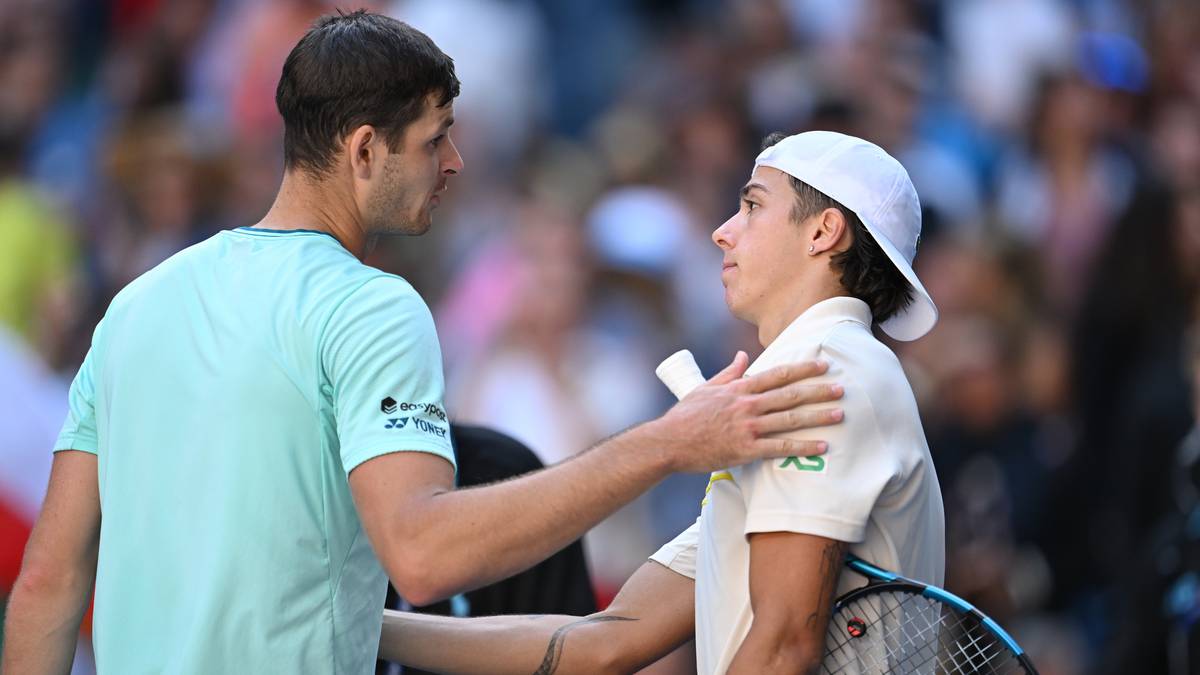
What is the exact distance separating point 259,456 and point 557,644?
992mm

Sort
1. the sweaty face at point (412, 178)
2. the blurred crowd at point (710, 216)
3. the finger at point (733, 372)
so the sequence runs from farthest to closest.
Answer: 1. the blurred crowd at point (710, 216)
2. the sweaty face at point (412, 178)
3. the finger at point (733, 372)

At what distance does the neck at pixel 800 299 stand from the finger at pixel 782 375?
344mm

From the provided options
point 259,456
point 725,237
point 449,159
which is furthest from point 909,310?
point 259,456

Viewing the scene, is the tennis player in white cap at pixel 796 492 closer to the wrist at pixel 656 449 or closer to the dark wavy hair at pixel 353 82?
the wrist at pixel 656 449

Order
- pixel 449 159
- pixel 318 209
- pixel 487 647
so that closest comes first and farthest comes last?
pixel 318 209, pixel 449 159, pixel 487 647

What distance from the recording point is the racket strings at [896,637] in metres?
3.37

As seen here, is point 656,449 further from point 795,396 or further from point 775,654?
point 775,654

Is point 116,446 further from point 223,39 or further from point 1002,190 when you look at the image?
point 223,39

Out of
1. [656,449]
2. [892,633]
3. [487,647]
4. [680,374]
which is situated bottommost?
[487,647]

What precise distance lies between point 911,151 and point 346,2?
11.3ft

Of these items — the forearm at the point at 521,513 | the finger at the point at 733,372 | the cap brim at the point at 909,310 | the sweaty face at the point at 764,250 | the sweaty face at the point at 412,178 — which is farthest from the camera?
the sweaty face at the point at 764,250

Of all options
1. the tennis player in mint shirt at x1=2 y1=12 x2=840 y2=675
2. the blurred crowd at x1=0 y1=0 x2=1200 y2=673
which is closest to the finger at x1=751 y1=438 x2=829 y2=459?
the tennis player in mint shirt at x1=2 y1=12 x2=840 y2=675

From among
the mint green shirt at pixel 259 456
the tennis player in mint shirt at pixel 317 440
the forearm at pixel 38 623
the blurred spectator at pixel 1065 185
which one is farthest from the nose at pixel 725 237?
the blurred spectator at pixel 1065 185

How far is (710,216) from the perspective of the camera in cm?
895
